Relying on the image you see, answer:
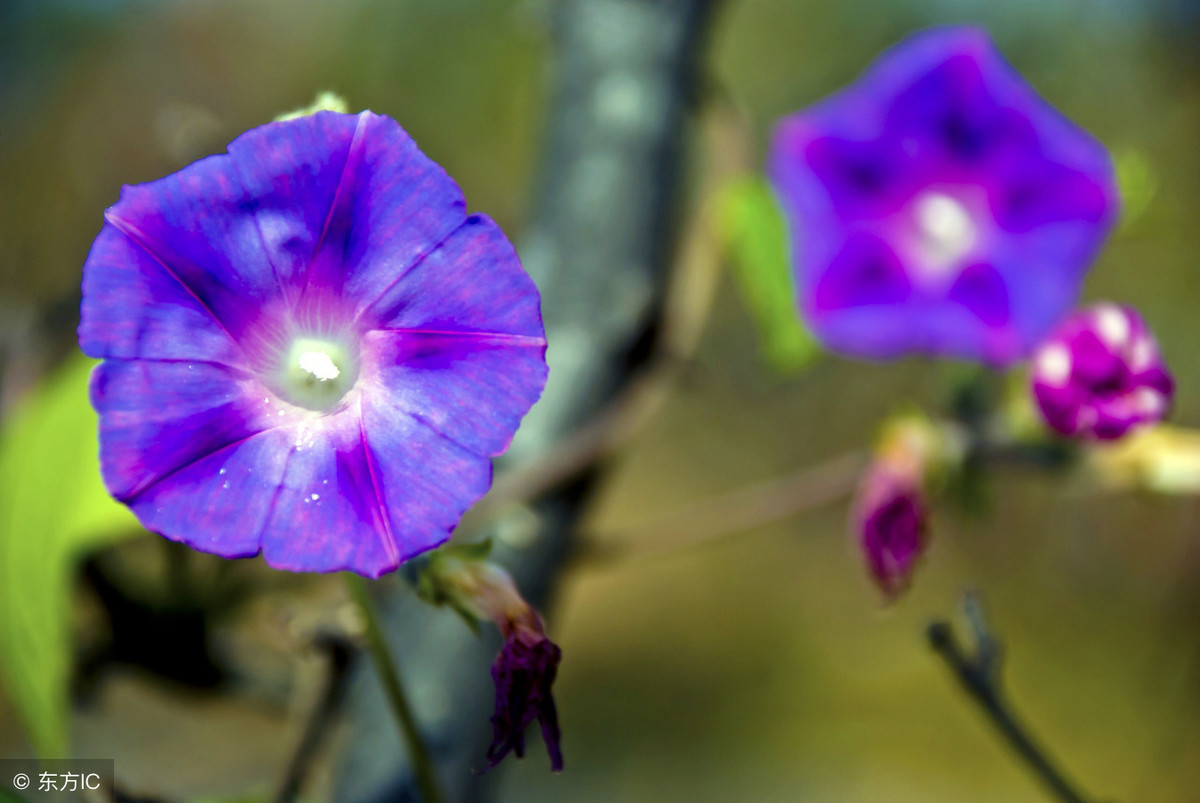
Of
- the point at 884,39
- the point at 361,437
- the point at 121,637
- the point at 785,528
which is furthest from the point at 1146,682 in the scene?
the point at 361,437

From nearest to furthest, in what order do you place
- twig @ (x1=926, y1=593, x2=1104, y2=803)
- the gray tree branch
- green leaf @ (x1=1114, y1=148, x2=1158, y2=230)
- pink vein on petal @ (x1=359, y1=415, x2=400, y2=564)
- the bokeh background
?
pink vein on petal @ (x1=359, y1=415, x2=400, y2=564), twig @ (x1=926, y1=593, x2=1104, y2=803), the gray tree branch, green leaf @ (x1=1114, y1=148, x2=1158, y2=230), the bokeh background

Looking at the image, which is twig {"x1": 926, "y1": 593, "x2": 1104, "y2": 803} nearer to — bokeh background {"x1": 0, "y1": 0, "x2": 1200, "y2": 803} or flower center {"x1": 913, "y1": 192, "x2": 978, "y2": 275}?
flower center {"x1": 913, "y1": 192, "x2": 978, "y2": 275}

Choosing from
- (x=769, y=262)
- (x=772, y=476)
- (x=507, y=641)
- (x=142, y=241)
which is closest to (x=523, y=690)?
(x=507, y=641)

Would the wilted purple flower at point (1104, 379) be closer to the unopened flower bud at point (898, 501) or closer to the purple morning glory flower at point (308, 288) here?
the unopened flower bud at point (898, 501)

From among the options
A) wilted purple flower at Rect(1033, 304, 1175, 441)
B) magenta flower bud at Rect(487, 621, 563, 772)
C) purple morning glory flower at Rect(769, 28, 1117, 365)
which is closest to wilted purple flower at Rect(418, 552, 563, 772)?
magenta flower bud at Rect(487, 621, 563, 772)

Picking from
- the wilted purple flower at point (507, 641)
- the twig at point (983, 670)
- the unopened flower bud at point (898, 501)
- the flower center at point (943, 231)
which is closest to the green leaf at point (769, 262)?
the flower center at point (943, 231)

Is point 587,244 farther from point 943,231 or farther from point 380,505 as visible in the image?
point 380,505
